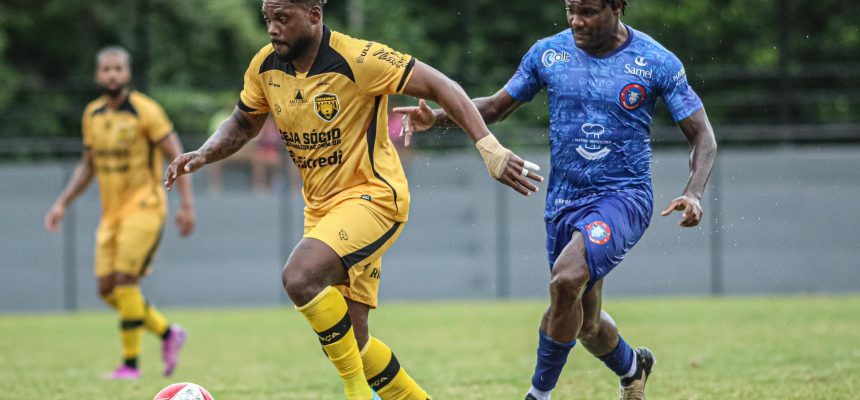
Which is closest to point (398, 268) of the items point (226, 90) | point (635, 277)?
point (635, 277)

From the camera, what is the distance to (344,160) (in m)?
6.12

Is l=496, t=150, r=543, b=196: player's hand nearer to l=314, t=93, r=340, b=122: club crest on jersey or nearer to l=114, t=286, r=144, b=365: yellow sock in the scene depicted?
l=314, t=93, r=340, b=122: club crest on jersey

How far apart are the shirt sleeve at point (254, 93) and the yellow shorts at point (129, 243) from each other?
4.06 metres

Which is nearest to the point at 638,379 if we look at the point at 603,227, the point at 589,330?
the point at 589,330

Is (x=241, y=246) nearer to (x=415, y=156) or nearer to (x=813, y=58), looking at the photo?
(x=415, y=156)

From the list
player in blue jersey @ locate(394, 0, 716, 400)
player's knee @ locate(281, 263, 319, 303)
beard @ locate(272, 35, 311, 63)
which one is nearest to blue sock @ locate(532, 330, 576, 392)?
player in blue jersey @ locate(394, 0, 716, 400)

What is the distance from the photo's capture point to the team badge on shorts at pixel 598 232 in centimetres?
602

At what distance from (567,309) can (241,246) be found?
1254 centimetres

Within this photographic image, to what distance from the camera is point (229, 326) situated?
1515 centimetres

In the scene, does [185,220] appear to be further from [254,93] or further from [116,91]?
[254,93]

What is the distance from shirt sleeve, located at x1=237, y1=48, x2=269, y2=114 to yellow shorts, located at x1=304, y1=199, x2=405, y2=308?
26.9 inches

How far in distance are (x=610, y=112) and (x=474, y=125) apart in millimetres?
844

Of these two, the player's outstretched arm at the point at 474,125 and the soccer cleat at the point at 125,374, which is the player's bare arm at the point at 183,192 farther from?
the player's outstretched arm at the point at 474,125

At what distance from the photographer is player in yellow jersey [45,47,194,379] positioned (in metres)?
10.1
